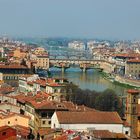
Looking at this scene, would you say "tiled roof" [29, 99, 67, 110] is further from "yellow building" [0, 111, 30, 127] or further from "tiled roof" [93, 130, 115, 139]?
"tiled roof" [93, 130, 115, 139]

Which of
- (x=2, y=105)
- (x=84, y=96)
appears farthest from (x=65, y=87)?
(x=2, y=105)

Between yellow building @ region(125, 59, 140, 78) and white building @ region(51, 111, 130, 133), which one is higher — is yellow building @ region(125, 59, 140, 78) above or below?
below

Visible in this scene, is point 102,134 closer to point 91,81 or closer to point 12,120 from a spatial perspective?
point 12,120

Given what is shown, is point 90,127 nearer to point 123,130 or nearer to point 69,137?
point 123,130

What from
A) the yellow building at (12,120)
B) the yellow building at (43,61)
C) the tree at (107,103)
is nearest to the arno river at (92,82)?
the yellow building at (43,61)

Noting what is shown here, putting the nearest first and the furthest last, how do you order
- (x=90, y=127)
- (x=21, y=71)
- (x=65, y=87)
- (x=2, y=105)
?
(x=90, y=127), (x=2, y=105), (x=65, y=87), (x=21, y=71)

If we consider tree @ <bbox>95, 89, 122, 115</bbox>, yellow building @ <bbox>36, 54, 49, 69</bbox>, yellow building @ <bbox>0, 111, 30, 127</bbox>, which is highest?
yellow building @ <bbox>0, 111, 30, 127</bbox>

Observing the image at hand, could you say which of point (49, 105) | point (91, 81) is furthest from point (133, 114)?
point (91, 81)

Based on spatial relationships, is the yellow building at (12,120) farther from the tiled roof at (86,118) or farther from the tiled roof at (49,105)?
the tiled roof at (86,118)

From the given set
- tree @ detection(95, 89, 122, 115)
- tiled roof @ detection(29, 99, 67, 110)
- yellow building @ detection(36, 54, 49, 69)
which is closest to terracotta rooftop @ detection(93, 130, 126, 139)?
tiled roof @ detection(29, 99, 67, 110)
